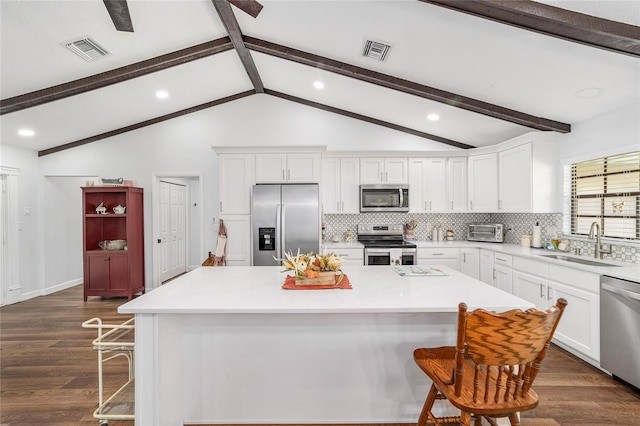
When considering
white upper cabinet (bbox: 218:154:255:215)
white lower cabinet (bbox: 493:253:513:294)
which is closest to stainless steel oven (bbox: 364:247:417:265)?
white lower cabinet (bbox: 493:253:513:294)

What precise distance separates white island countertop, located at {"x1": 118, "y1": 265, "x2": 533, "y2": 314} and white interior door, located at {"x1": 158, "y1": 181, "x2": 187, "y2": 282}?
12.2 ft

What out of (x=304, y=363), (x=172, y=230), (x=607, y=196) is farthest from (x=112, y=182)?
(x=607, y=196)

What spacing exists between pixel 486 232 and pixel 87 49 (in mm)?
5542

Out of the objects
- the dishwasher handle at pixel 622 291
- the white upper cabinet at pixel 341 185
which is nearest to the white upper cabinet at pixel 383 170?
the white upper cabinet at pixel 341 185

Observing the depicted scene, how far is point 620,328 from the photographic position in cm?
246

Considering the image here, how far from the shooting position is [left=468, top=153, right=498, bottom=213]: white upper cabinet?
4.56m

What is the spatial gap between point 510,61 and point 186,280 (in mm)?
3281

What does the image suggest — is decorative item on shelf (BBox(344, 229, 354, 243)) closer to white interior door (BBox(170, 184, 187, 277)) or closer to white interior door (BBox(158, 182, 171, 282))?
white interior door (BBox(158, 182, 171, 282))

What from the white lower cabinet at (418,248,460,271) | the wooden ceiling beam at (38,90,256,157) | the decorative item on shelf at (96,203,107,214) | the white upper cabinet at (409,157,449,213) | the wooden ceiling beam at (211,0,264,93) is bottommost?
the white lower cabinet at (418,248,460,271)

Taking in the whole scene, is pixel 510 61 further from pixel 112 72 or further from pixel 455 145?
pixel 112 72

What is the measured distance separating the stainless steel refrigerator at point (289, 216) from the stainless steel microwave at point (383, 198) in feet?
2.81

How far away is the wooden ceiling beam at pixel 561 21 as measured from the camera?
2.05 meters

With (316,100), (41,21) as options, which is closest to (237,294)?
(41,21)

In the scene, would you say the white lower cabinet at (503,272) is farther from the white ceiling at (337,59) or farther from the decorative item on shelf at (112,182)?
the decorative item on shelf at (112,182)
